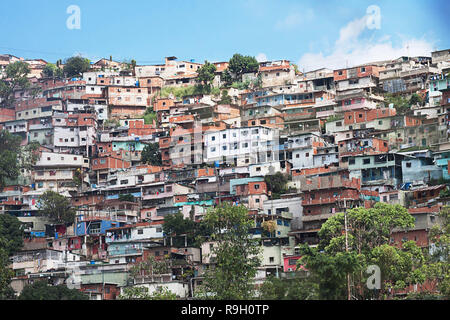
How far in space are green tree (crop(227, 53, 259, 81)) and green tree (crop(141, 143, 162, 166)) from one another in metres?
13.7

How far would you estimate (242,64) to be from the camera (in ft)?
202

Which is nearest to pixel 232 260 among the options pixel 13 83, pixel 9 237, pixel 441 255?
pixel 441 255

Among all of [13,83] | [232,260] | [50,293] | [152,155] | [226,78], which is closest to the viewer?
[232,260]

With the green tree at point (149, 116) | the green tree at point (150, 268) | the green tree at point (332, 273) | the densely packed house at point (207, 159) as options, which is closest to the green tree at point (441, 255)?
the densely packed house at point (207, 159)

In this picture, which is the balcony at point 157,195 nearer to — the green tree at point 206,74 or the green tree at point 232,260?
the green tree at point 232,260

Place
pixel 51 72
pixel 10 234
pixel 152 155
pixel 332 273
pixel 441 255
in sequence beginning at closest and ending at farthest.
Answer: pixel 332 273 < pixel 441 255 < pixel 10 234 < pixel 152 155 < pixel 51 72

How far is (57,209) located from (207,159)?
1055 cm

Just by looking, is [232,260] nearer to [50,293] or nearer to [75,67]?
[50,293]

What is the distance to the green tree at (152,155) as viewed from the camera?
164ft

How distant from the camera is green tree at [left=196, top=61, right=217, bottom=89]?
199 feet

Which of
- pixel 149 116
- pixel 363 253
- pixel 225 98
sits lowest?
pixel 363 253

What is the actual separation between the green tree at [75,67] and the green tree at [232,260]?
34652 millimetres
